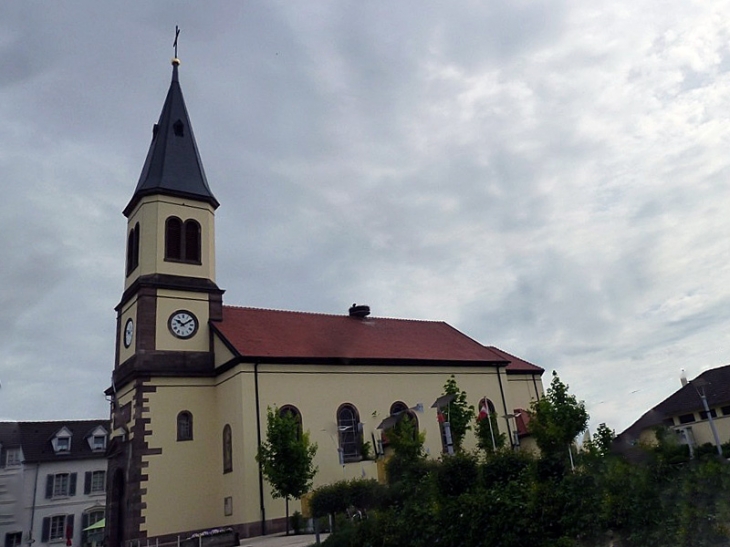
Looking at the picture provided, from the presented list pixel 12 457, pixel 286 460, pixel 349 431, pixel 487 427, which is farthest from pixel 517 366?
pixel 12 457

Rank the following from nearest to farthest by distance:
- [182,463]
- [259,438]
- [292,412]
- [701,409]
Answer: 1. [259,438]
2. [182,463]
3. [292,412]
4. [701,409]

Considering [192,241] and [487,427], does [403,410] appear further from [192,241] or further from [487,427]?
[192,241]

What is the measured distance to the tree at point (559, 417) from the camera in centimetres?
2756

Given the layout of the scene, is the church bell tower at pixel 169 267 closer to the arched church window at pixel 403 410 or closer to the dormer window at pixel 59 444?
the dormer window at pixel 59 444

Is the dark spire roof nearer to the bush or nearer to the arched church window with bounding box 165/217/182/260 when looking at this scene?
the arched church window with bounding box 165/217/182/260

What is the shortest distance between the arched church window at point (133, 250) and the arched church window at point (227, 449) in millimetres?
10507

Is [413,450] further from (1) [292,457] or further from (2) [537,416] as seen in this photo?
(2) [537,416]

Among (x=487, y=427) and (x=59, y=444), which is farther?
(x=487, y=427)

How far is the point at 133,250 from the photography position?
33281 millimetres

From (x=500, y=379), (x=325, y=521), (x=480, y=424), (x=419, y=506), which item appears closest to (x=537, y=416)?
(x=480, y=424)

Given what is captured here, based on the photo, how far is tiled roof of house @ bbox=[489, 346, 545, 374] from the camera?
137ft

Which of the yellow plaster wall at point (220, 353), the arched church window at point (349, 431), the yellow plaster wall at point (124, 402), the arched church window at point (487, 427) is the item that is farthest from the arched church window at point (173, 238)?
the arched church window at point (487, 427)

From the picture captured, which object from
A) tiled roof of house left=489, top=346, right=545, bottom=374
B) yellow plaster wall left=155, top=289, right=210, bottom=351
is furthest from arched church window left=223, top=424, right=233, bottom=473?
tiled roof of house left=489, top=346, right=545, bottom=374

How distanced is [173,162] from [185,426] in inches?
593
